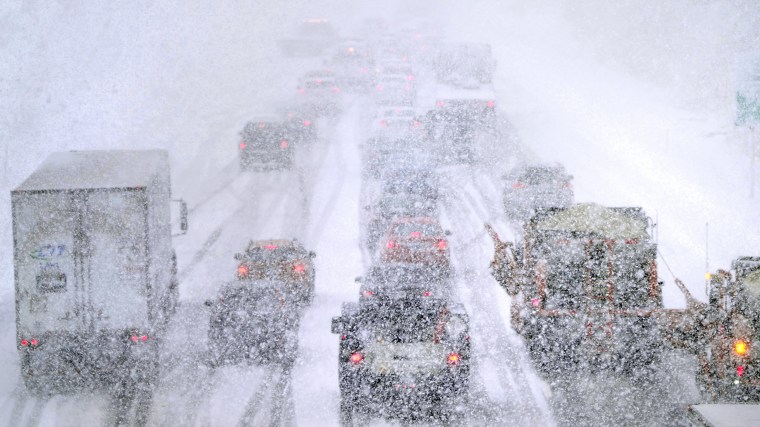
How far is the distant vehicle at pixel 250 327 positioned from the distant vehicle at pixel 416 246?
4.85m

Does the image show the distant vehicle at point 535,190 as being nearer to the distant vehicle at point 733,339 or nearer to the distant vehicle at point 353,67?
the distant vehicle at point 733,339

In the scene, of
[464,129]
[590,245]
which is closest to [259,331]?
[590,245]

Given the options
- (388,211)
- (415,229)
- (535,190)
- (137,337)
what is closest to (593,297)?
(415,229)

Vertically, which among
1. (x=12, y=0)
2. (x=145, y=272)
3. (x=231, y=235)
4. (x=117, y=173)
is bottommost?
(x=231, y=235)

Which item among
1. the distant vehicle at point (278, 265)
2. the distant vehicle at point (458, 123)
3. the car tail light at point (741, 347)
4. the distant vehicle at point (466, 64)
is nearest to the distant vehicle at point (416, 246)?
the distant vehicle at point (278, 265)

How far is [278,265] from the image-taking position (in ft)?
57.8

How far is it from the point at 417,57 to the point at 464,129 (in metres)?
25.6

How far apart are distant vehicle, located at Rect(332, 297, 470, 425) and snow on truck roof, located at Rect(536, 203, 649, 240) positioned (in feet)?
12.3

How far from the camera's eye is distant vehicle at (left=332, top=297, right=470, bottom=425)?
11.6 m

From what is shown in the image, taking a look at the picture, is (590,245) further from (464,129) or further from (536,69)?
(536,69)

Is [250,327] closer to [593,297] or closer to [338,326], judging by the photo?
[338,326]

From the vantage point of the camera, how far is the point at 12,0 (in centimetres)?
3881

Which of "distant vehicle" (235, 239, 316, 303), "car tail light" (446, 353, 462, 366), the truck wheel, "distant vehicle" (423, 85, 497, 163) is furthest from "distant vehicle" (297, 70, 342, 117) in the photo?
"car tail light" (446, 353, 462, 366)

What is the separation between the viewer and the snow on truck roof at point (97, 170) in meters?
13.6
